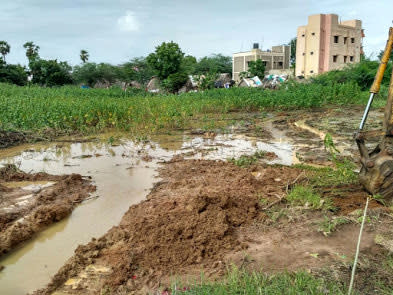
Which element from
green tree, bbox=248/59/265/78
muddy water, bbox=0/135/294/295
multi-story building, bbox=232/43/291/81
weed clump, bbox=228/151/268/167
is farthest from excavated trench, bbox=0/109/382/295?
multi-story building, bbox=232/43/291/81

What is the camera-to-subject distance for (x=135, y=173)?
5.93 meters

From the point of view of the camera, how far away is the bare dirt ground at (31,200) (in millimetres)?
3619

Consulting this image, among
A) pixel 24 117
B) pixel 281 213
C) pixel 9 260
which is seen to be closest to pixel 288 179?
pixel 281 213

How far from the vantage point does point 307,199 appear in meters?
3.99

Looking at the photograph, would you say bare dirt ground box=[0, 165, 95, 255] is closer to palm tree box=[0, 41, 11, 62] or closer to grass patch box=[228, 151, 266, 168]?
grass patch box=[228, 151, 266, 168]

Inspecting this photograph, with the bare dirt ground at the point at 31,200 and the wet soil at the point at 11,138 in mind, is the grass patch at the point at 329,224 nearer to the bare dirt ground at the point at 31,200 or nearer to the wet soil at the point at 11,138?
the bare dirt ground at the point at 31,200

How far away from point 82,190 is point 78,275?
7.35 ft

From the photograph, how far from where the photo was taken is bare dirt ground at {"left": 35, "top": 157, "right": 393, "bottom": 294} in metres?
2.71

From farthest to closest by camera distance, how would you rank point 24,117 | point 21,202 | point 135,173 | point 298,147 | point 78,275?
point 24,117 < point 298,147 < point 135,173 < point 21,202 < point 78,275

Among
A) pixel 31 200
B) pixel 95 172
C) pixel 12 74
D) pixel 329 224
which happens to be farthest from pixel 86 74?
pixel 329 224

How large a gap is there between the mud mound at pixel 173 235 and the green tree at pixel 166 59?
104 feet

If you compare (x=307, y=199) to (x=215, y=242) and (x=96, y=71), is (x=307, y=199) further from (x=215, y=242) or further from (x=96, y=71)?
(x=96, y=71)

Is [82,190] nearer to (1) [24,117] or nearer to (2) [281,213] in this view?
(2) [281,213]

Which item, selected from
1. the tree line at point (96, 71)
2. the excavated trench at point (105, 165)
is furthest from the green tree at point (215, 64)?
the excavated trench at point (105, 165)
